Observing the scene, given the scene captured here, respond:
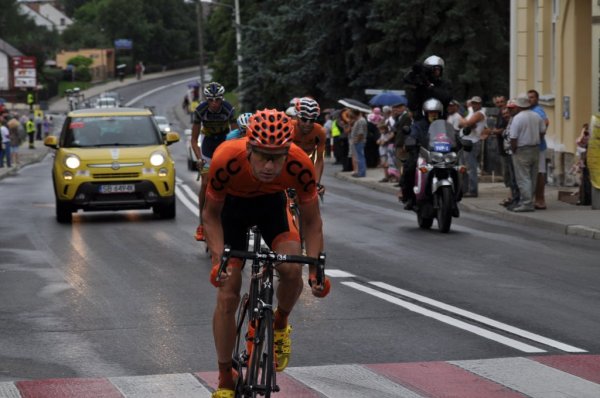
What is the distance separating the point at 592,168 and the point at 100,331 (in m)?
13.2

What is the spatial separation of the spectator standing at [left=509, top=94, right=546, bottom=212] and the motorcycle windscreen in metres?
2.69

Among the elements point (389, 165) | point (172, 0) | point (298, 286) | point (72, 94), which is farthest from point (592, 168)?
point (172, 0)

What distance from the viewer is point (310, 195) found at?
7.71 metres

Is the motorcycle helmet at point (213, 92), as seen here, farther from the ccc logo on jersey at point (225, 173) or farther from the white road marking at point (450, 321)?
the ccc logo on jersey at point (225, 173)

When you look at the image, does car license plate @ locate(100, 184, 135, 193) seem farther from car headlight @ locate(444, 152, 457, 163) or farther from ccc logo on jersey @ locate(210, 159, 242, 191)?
ccc logo on jersey @ locate(210, 159, 242, 191)

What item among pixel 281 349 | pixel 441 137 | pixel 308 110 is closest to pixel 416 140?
pixel 441 137

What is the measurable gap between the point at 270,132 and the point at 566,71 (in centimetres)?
2373

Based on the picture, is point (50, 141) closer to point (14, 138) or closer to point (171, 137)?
point (171, 137)

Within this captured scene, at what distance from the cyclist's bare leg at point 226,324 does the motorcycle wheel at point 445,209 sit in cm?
1206

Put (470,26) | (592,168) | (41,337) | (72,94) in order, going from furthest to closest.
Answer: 1. (72,94)
2. (470,26)
3. (592,168)
4. (41,337)

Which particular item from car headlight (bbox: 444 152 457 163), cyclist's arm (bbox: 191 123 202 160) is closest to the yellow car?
car headlight (bbox: 444 152 457 163)

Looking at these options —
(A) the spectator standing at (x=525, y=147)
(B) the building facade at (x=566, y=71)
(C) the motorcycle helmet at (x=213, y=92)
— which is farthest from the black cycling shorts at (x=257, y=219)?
(B) the building facade at (x=566, y=71)

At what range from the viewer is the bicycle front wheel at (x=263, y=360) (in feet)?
23.7

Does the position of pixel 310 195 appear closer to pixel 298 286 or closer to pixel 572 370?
Result: pixel 298 286
